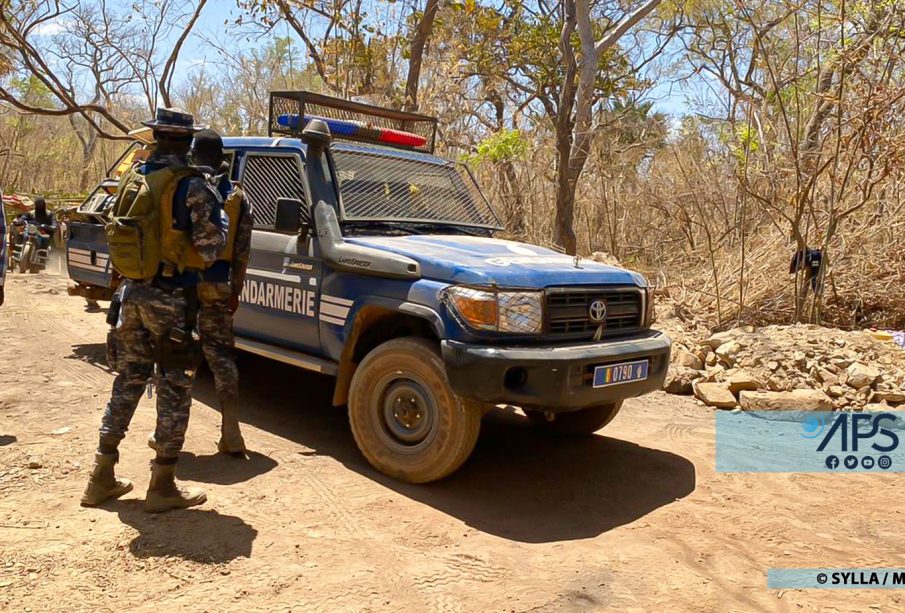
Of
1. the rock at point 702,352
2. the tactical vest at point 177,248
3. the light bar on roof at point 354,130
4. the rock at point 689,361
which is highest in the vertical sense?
the light bar on roof at point 354,130

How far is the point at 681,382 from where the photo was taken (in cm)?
647

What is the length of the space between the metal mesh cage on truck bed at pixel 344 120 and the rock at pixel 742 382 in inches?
123

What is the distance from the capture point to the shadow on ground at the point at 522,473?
3.77 meters

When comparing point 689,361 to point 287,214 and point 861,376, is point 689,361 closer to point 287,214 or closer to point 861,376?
point 861,376

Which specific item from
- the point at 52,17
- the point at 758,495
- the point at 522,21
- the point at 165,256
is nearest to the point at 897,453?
the point at 758,495

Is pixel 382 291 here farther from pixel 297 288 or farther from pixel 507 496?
pixel 507 496

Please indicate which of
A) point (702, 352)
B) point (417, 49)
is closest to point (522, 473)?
point (702, 352)

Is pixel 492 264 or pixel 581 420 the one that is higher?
pixel 492 264

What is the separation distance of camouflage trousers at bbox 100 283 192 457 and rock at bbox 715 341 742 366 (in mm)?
4748

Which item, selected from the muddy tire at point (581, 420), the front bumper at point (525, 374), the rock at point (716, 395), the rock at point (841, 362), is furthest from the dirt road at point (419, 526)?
the rock at point (841, 362)

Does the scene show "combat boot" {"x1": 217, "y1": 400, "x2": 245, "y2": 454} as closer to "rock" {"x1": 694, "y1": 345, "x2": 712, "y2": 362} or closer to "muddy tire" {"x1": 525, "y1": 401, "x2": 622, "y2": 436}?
"muddy tire" {"x1": 525, "y1": 401, "x2": 622, "y2": 436}

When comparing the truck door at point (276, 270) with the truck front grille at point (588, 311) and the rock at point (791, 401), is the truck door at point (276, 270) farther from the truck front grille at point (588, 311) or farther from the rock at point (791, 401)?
the rock at point (791, 401)

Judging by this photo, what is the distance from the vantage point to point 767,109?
8.98 meters

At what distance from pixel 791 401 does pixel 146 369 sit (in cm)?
466
